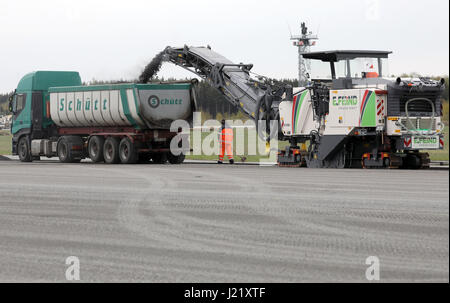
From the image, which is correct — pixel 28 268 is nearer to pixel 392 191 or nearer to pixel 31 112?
pixel 392 191

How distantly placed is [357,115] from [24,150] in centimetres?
1663

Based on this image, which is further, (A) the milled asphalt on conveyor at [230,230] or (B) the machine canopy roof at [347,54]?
(B) the machine canopy roof at [347,54]

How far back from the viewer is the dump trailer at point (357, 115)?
78.3 feet

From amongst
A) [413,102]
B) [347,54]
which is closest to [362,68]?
[347,54]

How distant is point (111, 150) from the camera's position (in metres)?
31.0

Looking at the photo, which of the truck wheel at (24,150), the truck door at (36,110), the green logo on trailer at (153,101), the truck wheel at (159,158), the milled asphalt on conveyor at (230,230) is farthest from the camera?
the truck wheel at (24,150)

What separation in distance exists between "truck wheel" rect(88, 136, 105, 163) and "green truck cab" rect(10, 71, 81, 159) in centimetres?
362

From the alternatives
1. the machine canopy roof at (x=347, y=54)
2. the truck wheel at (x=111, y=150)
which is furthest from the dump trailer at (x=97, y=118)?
the machine canopy roof at (x=347, y=54)

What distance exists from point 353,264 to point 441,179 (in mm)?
10536

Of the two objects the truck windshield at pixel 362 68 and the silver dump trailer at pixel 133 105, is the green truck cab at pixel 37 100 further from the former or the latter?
the truck windshield at pixel 362 68

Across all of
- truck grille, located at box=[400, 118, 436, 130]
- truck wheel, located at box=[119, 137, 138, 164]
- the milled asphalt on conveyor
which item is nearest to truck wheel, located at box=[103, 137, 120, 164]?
truck wheel, located at box=[119, 137, 138, 164]

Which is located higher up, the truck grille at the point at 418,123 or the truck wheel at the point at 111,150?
the truck grille at the point at 418,123

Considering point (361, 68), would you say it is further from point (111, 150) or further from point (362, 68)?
point (111, 150)

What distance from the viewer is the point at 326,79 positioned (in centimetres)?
2556
